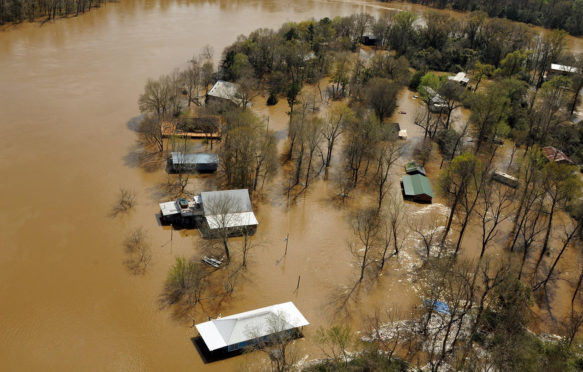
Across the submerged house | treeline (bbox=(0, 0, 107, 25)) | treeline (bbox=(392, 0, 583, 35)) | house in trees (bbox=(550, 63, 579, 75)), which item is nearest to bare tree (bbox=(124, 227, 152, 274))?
the submerged house

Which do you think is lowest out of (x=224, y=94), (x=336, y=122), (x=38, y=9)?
(x=224, y=94)

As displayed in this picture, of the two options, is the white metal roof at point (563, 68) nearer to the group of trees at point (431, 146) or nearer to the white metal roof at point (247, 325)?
the group of trees at point (431, 146)

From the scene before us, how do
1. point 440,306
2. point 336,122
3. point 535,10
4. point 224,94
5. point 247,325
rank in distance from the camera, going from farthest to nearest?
1. point 535,10
2. point 224,94
3. point 336,122
4. point 440,306
5. point 247,325

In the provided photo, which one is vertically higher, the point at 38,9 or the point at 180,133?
the point at 38,9

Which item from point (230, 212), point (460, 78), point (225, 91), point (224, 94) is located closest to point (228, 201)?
point (230, 212)

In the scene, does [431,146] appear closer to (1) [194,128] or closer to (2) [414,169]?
(2) [414,169]

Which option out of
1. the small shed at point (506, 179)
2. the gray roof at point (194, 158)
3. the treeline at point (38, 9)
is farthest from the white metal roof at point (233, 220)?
the treeline at point (38, 9)

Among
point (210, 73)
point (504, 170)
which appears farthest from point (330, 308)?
point (210, 73)
